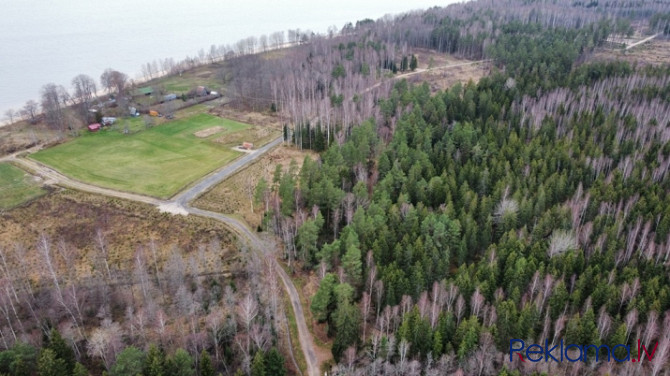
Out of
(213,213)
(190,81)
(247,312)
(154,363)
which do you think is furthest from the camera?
(190,81)

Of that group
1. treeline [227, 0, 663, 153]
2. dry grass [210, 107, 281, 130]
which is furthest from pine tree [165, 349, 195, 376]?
dry grass [210, 107, 281, 130]

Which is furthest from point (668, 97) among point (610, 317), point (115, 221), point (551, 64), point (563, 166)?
point (115, 221)

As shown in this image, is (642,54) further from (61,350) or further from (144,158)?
(61,350)

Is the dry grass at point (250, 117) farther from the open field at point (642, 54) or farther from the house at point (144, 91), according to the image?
the open field at point (642, 54)

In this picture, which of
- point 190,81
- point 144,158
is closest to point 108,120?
point 144,158

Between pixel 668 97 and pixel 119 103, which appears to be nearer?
pixel 668 97

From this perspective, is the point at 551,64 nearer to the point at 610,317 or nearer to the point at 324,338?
the point at 610,317
